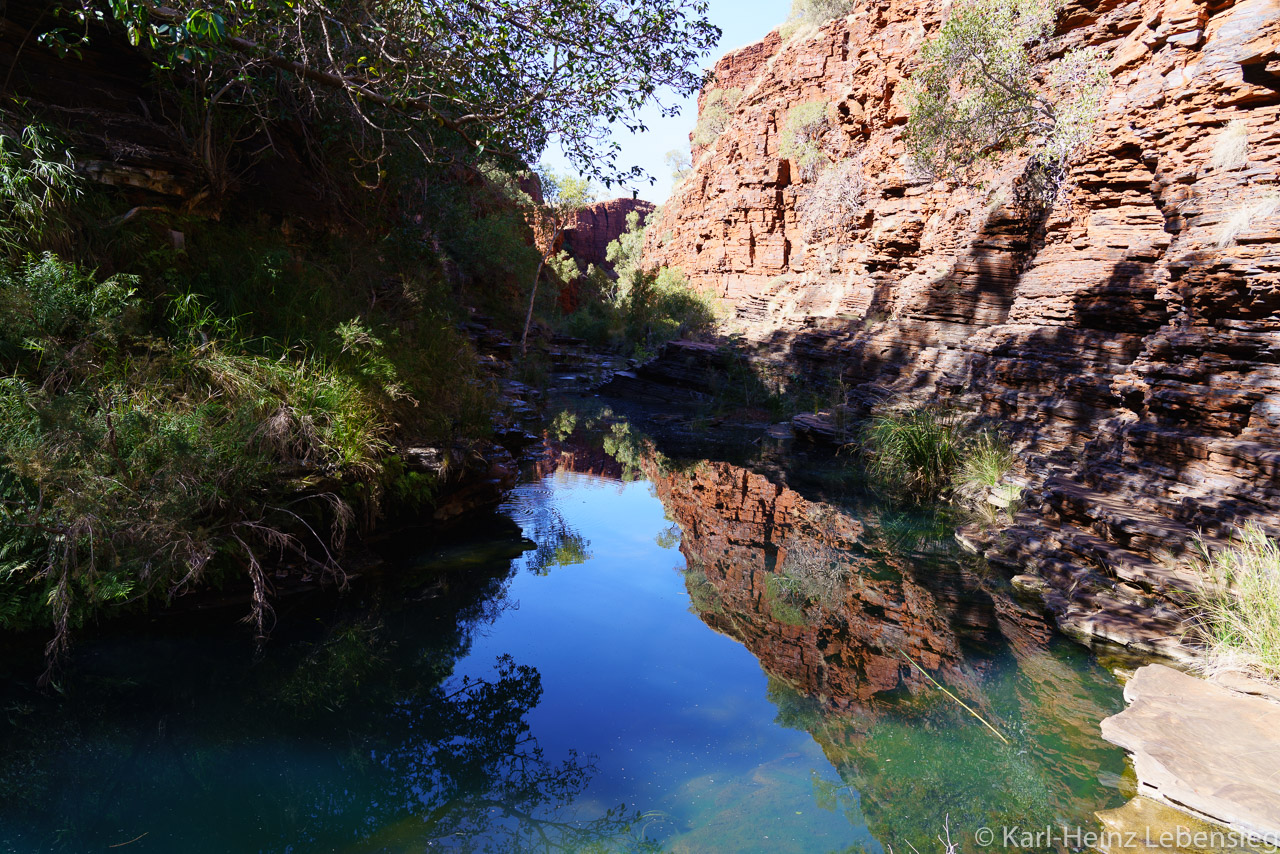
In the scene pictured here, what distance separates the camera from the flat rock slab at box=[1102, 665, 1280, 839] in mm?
2840

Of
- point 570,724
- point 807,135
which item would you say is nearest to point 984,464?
point 570,724

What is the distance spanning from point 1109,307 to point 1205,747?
818 cm

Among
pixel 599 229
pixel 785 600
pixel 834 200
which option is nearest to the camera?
pixel 785 600

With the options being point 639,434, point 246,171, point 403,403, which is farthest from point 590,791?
point 639,434

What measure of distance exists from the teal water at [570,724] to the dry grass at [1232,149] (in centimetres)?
512

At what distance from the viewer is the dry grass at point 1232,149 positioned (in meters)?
6.77

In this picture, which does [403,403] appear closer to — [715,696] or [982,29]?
[715,696]

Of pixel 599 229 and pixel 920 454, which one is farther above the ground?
pixel 599 229

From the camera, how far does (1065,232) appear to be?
39.1ft

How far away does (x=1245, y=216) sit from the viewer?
626cm

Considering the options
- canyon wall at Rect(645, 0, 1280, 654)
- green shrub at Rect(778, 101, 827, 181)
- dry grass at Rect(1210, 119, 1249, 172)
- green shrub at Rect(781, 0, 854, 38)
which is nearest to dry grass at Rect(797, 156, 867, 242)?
green shrub at Rect(778, 101, 827, 181)

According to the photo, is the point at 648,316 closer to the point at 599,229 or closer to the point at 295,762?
the point at 295,762

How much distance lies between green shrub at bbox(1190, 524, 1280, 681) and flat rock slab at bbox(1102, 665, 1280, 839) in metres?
0.30

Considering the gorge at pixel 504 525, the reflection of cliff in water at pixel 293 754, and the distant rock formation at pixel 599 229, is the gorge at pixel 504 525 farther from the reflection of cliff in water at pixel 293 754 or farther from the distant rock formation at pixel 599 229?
the distant rock formation at pixel 599 229
